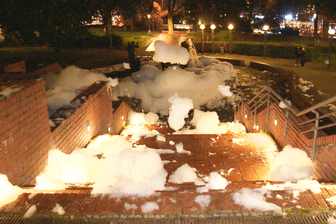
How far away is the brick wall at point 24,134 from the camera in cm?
341

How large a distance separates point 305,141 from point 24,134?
3.88 meters

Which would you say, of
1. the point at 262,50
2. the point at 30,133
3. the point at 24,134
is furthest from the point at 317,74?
the point at 24,134

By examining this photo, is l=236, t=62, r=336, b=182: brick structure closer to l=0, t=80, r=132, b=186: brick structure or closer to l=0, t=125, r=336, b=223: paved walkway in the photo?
l=0, t=125, r=336, b=223: paved walkway

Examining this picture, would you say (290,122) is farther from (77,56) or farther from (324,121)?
(77,56)

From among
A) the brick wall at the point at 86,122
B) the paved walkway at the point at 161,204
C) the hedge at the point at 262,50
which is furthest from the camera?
the hedge at the point at 262,50

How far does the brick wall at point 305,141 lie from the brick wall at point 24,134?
12.1ft

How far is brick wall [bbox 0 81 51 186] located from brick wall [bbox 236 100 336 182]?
3678 mm

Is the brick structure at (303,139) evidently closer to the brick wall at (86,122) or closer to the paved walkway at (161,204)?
the paved walkway at (161,204)

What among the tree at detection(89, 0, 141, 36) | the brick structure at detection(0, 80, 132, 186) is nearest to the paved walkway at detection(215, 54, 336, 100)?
the tree at detection(89, 0, 141, 36)

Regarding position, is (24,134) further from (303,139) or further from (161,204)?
(303,139)

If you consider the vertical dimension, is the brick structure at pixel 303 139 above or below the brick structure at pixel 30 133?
below

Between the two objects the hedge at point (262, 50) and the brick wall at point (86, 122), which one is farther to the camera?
the hedge at point (262, 50)

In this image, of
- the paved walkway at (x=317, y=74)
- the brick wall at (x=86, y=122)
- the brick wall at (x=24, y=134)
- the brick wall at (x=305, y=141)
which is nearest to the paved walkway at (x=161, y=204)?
the brick wall at (x=24, y=134)

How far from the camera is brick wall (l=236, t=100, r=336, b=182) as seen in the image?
4.05 meters
